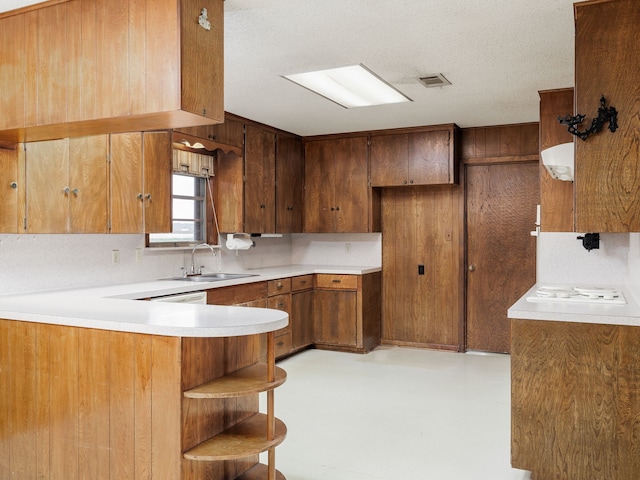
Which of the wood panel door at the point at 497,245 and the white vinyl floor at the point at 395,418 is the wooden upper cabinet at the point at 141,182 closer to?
the white vinyl floor at the point at 395,418

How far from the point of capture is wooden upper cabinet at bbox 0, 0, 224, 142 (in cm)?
236

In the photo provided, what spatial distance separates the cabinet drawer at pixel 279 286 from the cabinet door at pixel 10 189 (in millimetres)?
2318

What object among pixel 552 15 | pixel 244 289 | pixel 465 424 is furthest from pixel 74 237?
pixel 552 15

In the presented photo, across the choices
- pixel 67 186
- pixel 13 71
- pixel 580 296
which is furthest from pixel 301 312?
pixel 13 71

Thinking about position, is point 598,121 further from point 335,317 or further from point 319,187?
point 319,187

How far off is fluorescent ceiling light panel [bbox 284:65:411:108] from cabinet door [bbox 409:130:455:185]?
1258mm

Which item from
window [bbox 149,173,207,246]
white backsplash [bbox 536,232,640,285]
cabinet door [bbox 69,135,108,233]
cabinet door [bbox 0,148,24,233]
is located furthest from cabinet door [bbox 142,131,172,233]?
white backsplash [bbox 536,232,640,285]

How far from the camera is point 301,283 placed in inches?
223

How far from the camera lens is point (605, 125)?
253 cm

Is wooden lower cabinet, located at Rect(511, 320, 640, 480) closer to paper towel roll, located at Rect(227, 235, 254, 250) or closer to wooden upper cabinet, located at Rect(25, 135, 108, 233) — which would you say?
wooden upper cabinet, located at Rect(25, 135, 108, 233)

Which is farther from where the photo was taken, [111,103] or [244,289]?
[244,289]

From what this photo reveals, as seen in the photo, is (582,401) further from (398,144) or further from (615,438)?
(398,144)

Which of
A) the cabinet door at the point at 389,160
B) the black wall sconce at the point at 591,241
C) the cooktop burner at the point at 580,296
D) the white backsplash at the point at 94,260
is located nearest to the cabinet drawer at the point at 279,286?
the white backsplash at the point at 94,260

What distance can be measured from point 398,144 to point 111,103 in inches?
153
